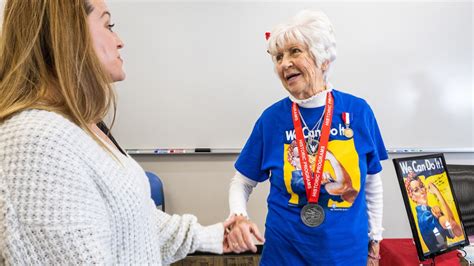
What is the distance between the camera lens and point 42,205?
0.61 metres

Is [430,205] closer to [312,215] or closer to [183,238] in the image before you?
[312,215]

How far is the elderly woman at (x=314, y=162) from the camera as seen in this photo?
1298 mm

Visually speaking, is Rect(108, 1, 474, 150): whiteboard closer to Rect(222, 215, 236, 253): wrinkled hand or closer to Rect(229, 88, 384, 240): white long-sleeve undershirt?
Rect(229, 88, 384, 240): white long-sleeve undershirt

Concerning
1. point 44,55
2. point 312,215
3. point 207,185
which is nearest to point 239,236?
point 312,215

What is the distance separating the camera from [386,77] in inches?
112

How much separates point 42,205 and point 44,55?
309 millimetres

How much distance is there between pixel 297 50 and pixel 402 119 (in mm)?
1892

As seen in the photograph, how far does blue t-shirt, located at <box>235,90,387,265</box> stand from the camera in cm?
129

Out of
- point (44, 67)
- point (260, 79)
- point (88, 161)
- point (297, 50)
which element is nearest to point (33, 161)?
point (88, 161)

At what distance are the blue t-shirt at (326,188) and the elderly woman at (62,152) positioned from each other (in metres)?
0.62

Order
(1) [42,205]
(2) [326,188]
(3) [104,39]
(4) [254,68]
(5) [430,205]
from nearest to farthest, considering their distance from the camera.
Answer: (1) [42,205] → (3) [104,39] → (2) [326,188] → (5) [430,205] → (4) [254,68]

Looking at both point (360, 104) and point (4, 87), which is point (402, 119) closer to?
point (360, 104)

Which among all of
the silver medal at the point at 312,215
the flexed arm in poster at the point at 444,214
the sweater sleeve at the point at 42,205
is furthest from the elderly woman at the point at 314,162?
the sweater sleeve at the point at 42,205

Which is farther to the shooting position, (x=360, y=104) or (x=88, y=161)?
(x=360, y=104)
